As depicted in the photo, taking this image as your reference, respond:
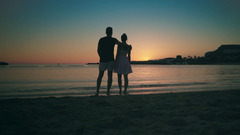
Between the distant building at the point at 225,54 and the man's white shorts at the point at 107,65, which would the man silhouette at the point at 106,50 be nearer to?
the man's white shorts at the point at 107,65

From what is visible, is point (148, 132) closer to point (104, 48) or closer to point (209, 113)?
point (209, 113)

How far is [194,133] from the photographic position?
10.3 feet

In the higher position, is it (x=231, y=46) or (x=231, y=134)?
(x=231, y=46)

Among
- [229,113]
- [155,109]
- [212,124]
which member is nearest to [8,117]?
[155,109]

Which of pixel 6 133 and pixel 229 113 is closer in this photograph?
pixel 6 133

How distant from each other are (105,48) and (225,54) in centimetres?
19582

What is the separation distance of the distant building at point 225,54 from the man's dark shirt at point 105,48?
6820 inches

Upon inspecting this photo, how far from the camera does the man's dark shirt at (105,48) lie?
744 centimetres

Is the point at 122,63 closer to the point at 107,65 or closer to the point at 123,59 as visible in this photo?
the point at 123,59

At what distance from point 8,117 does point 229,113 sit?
5273 millimetres

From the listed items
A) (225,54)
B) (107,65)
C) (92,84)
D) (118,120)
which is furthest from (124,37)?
(225,54)

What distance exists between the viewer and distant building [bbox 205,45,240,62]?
158 meters

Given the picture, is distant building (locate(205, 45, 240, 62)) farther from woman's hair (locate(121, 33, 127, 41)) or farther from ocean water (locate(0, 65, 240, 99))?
woman's hair (locate(121, 33, 127, 41))

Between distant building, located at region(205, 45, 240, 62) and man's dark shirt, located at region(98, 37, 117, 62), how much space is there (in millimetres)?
173227
